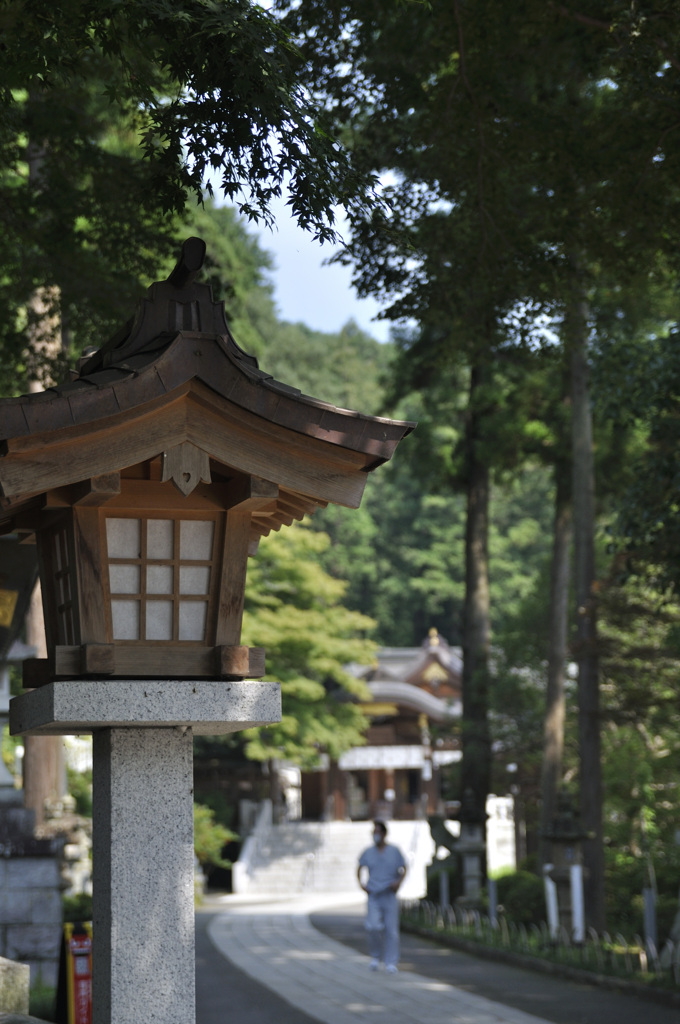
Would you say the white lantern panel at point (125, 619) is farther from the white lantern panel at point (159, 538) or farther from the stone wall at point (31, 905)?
the stone wall at point (31, 905)

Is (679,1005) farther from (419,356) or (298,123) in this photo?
(419,356)

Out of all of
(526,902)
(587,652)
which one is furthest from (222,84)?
(526,902)

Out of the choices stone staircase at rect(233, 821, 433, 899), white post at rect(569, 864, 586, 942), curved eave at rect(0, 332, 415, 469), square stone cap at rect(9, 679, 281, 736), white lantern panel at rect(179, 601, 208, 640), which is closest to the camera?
curved eave at rect(0, 332, 415, 469)

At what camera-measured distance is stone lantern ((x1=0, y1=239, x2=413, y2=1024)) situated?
454 cm

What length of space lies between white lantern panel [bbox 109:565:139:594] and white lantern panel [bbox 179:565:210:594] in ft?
0.67

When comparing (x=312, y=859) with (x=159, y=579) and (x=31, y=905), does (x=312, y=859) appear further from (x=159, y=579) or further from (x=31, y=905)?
(x=159, y=579)

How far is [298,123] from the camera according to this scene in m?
5.18

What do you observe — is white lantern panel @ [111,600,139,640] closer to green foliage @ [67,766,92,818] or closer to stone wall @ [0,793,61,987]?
stone wall @ [0,793,61,987]

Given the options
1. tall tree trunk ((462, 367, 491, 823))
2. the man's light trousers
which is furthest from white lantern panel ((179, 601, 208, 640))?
tall tree trunk ((462, 367, 491, 823))

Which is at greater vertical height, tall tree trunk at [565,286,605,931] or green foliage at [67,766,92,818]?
tall tree trunk at [565,286,605,931]

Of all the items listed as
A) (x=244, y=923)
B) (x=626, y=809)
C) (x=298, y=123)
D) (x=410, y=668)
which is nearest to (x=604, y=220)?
(x=298, y=123)

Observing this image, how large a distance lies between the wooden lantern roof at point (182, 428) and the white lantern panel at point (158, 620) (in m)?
0.52

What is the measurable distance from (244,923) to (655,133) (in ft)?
48.6

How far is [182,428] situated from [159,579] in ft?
2.37
